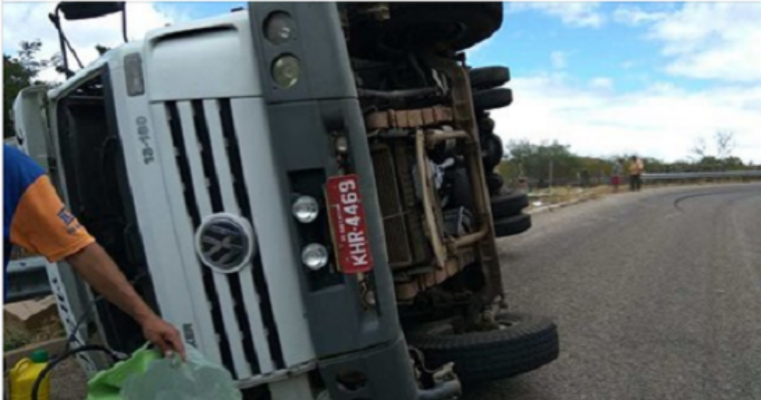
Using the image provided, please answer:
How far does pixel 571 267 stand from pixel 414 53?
4.39 metres

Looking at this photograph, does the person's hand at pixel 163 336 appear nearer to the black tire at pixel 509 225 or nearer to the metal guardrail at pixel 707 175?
the black tire at pixel 509 225

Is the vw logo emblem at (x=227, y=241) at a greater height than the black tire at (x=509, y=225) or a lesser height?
greater

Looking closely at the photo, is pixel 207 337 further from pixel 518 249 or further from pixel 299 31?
pixel 518 249

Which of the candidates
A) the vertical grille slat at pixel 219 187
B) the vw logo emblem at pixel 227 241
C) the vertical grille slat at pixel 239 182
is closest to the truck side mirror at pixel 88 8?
the vertical grille slat at pixel 219 187

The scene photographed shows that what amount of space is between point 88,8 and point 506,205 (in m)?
2.90

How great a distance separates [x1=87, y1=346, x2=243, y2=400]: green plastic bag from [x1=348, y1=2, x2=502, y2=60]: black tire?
1925 millimetres

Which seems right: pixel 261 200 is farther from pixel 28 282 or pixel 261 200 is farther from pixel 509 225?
pixel 509 225

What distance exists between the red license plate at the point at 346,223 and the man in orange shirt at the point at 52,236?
0.69 metres

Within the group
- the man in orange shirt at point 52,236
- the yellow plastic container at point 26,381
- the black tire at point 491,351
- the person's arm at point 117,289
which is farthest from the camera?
the black tire at point 491,351

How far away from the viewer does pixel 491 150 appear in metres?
4.95

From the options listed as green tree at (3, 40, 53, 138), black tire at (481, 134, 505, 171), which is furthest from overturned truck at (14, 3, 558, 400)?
green tree at (3, 40, 53, 138)

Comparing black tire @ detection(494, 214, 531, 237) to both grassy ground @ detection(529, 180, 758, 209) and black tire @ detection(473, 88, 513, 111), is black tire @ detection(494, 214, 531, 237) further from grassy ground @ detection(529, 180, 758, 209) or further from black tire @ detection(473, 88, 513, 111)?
grassy ground @ detection(529, 180, 758, 209)

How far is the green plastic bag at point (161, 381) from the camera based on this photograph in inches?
94.3

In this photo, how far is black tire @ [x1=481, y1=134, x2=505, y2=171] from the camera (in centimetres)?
494
